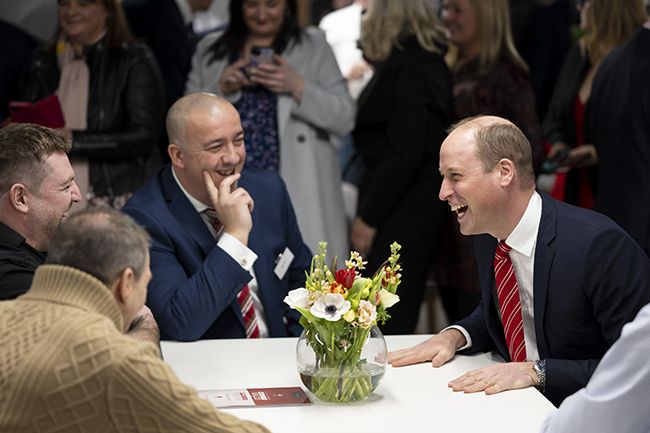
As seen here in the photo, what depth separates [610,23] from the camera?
17.2ft

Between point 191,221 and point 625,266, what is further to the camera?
point 191,221

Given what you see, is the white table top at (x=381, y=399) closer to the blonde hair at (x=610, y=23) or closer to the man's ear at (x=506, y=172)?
the man's ear at (x=506, y=172)

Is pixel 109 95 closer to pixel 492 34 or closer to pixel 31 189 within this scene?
pixel 492 34

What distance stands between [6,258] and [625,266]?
63.3 inches

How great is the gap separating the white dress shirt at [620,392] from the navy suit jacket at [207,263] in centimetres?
143

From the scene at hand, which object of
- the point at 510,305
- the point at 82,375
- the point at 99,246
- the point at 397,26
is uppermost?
the point at 99,246

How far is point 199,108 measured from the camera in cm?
375

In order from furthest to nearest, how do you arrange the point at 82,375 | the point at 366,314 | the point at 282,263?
the point at 282,263
the point at 366,314
the point at 82,375

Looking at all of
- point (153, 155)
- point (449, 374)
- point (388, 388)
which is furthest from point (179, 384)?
point (153, 155)

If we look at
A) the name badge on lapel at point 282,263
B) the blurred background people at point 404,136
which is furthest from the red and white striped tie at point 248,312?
the blurred background people at point 404,136

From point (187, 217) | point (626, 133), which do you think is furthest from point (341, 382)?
point (626, 133)

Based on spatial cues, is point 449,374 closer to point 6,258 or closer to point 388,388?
point 388,388

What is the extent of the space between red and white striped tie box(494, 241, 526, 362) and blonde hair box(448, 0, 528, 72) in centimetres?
204

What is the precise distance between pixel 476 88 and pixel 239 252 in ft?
6.48
